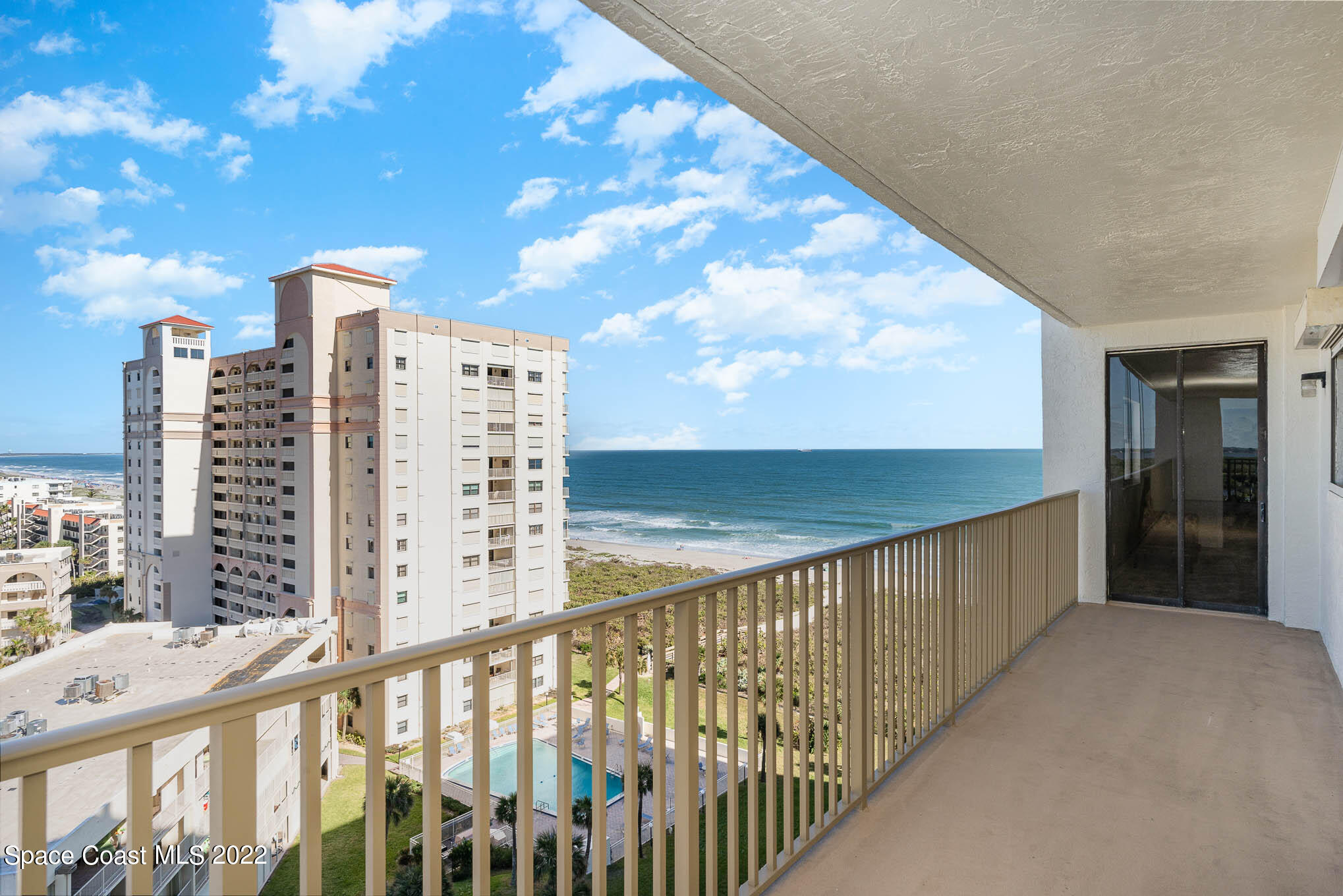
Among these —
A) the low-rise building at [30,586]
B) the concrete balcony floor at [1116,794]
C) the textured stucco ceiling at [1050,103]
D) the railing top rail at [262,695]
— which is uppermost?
the textured stucco ceiling at [1050,103]

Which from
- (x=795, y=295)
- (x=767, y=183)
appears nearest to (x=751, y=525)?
(x=795, y=295)

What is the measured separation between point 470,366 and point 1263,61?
970 inches

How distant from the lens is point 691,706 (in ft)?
4.83

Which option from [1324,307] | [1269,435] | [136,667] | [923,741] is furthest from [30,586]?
[1269,435]

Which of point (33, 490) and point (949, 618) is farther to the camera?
point (33, 490)

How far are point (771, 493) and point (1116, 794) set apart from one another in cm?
3606

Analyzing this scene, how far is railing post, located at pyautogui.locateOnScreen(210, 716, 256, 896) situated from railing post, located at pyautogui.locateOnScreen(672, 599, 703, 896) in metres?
0.82

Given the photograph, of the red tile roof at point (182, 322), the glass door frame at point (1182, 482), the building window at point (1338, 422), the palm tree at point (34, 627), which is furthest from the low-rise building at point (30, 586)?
the building window at point (1338, 422)

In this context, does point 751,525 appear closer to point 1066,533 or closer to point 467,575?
point 467,575

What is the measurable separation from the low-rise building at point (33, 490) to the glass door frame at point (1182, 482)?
25150 mm

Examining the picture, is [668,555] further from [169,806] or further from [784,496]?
[169,806]

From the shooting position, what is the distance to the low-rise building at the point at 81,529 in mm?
18688

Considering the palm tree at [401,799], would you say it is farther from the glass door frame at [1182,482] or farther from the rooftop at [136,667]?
the rooftop at [136,667]

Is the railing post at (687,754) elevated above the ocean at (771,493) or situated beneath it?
elevated above
